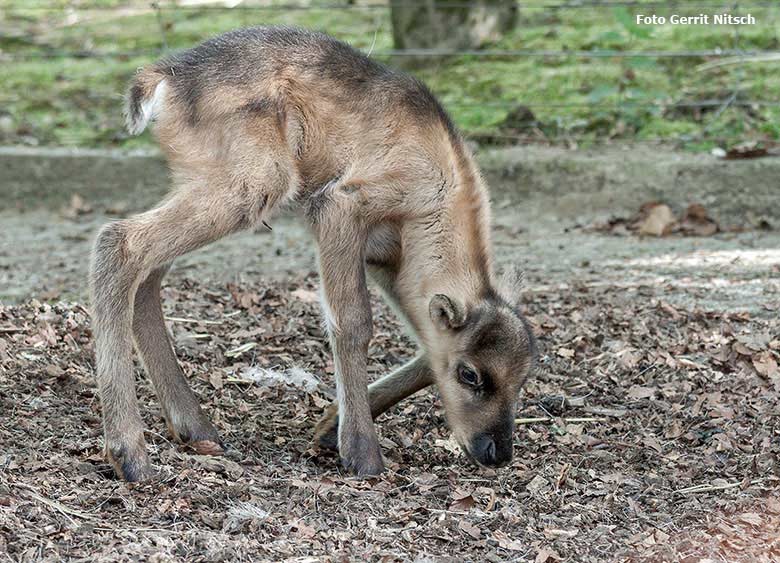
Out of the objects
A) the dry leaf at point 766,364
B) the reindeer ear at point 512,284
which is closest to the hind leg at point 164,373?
the reindeer ear at point 512,284

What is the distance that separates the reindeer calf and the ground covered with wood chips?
29 centimetres

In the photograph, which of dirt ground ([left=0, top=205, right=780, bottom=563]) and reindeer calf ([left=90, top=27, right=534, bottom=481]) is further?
reindeer calf ([left=90, top=27, right=534, bottom=481])

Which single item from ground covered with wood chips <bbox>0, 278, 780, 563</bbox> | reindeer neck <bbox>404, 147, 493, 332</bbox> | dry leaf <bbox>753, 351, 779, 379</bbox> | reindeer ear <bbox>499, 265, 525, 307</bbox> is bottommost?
dry leaf <bbox>753, 351, 779, 379</bbox>

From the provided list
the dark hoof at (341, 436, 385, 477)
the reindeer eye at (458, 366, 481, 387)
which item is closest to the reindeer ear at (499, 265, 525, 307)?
the reindeer eye at (458, 366, 481, 387)

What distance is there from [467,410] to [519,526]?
92 cm

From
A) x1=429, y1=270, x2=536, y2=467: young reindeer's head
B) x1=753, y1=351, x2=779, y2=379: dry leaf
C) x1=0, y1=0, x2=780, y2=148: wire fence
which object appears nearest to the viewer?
x1=429, y1=270, x2=536, y2=467: young reindeer's head

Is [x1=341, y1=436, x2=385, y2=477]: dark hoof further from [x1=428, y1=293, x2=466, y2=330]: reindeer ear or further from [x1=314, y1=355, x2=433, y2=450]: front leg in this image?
[x1=428, y1=293, x2=466, y2=330]: reindeer ear

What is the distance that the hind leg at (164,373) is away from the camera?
552 centimetres

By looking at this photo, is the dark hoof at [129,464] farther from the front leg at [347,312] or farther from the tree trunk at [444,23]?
the tree trunk at [444,23]

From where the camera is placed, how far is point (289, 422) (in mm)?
5988

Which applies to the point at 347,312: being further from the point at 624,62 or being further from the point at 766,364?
the point at 624,62

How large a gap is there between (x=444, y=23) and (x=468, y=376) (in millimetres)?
7291

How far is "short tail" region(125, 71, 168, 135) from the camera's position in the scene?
552 centimetres

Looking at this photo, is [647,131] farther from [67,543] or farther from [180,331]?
[67,543]
